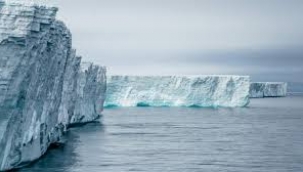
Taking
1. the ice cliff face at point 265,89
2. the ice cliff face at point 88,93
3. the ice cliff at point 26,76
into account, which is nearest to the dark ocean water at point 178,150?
the ice cliff face at point 88,93

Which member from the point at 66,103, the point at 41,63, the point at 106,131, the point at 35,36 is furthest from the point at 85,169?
the point at 106,131

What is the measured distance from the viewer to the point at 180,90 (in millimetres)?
67562

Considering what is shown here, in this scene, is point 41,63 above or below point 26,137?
above

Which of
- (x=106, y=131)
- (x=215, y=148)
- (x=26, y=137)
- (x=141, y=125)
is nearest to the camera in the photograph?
(x=26, y=137)

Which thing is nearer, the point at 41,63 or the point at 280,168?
the point at 41,63

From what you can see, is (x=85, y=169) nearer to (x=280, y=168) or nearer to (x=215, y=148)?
(x=280, y=168)

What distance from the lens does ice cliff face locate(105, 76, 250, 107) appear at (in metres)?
65.9

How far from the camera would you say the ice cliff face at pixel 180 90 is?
65938 millimetres

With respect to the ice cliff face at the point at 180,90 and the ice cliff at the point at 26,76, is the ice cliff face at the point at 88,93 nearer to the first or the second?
the ice cliff at the point at 26,76

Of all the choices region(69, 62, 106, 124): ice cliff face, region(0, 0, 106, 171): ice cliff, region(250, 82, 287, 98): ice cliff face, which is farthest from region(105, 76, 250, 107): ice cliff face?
region(0, 0, 106, 171): ice cliff

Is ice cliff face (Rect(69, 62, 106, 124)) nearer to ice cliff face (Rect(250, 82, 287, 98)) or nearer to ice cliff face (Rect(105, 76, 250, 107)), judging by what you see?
ice cliff face (Rect(105, 76, 250, 107))

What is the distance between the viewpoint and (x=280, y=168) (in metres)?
22.9

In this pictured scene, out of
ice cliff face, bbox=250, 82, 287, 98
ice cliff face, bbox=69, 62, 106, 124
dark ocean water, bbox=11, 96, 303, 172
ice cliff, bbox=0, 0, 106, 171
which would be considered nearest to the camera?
ice cliff, bbox=0, 0, 106, 171

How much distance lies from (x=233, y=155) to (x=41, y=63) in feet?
37.5
